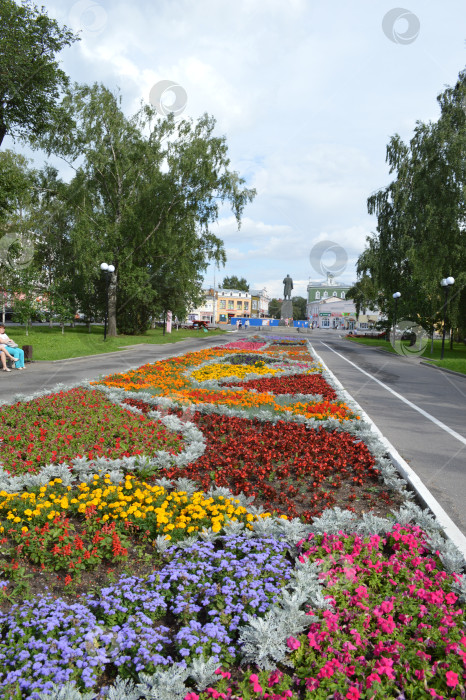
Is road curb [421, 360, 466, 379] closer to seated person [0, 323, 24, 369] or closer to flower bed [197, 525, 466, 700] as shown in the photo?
flower bed [197, 525, 466, 700]

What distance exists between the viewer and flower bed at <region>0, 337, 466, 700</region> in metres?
2.33

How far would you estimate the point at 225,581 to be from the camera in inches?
119

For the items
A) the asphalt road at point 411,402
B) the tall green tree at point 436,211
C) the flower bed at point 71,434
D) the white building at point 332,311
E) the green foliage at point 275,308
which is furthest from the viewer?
the green foliage at point 275,308

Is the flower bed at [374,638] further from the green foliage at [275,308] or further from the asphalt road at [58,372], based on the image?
the green foliage at [275,308]

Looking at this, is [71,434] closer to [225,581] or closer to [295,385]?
[225,581]

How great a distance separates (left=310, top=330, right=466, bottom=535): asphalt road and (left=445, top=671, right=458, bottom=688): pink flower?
2.11 metres

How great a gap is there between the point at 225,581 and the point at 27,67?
22.2 metres

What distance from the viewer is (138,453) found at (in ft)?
18.5

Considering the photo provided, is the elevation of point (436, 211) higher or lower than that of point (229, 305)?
higher

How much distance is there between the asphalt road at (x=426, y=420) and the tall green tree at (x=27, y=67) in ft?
56.7

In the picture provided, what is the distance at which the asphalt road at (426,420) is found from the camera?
5336 mm

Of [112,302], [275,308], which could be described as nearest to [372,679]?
[112,302]

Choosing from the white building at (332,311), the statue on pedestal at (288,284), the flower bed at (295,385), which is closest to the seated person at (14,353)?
the flower bed at (295,385)

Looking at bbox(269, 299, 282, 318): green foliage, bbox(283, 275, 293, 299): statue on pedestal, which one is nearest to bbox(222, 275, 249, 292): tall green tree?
bbox(269, 299, 282, 318): green foliage
